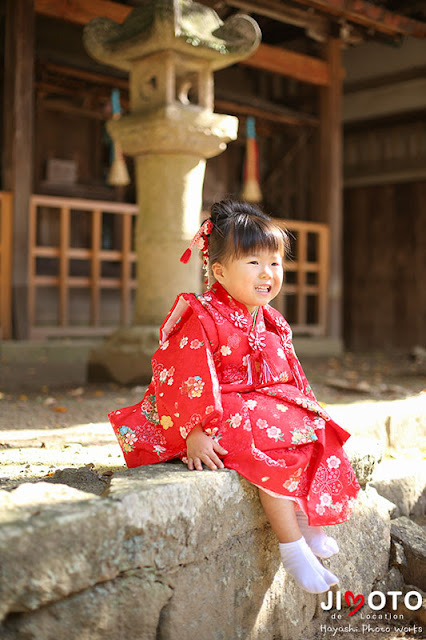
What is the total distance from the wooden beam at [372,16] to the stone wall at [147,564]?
6.27 metres

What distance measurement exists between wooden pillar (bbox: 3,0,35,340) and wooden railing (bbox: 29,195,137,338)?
0.09 m

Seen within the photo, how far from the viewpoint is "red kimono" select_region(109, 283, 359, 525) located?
2.34 metres

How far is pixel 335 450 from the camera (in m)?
2.53

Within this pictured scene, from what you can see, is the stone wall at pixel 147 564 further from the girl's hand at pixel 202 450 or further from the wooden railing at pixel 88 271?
the wooden railing at pixel 88 271

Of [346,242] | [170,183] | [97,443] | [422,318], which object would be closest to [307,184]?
[346,242]

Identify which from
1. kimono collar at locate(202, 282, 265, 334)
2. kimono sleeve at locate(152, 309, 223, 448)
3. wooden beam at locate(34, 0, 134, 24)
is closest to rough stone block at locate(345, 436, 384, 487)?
kimono collar at locate(202, 282, 265, 334)

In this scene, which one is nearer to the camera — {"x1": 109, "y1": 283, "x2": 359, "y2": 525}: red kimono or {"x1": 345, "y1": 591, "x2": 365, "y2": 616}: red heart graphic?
{"x1": 109, "y1": 283, "x2": 359, "y2": 525}: red kimono

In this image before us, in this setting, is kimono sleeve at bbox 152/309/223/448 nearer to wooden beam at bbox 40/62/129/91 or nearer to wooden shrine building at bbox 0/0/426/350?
wooden shrine building at bbox 0/0/426/350

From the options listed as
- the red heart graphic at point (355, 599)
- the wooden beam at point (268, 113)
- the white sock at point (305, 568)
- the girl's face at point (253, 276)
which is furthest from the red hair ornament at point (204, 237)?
the wooden beam at point (268, 113)

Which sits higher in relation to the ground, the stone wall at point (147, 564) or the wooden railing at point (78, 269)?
the wooden railing at point (78, 269)

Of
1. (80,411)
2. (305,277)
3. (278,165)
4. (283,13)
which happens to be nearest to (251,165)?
(278,165)

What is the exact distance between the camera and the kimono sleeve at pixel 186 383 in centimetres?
231

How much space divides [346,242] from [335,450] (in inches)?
402

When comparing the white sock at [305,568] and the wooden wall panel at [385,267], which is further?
the wooden wall panel at [385,267]
